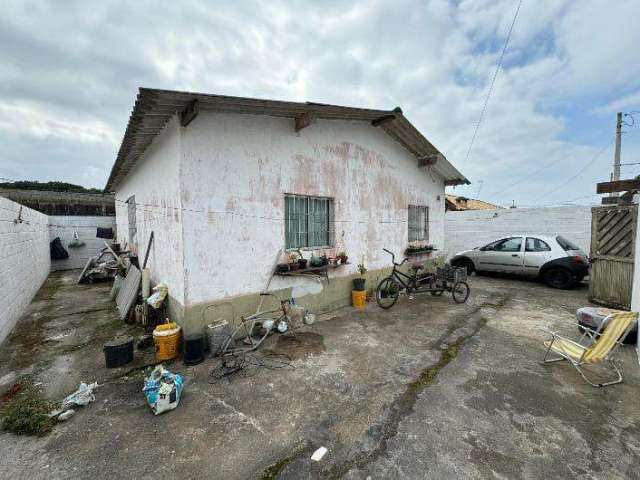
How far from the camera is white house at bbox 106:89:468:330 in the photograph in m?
4.06

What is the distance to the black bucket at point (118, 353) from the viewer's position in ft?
12.0

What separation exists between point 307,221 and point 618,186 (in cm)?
612

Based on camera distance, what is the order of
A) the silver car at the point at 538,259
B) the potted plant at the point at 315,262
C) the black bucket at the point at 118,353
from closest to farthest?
the black bucket at the point at 118,353
the potted plant at the point at 315,262
the silver car at the point at 538,259

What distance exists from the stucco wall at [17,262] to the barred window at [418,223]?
8800 millimetres

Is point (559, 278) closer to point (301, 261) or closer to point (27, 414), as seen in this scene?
point (301, 261)

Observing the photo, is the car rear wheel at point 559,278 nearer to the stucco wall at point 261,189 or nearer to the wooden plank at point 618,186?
the wooden plank at point 618,186

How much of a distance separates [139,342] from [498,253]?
991cm

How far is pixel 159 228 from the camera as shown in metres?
5.05

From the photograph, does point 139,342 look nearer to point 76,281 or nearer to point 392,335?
point 392,335

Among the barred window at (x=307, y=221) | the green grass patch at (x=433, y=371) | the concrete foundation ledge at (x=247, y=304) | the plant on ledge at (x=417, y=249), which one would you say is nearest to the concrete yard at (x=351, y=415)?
the green grass patch at (x=433, y=371)

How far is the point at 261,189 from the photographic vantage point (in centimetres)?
474

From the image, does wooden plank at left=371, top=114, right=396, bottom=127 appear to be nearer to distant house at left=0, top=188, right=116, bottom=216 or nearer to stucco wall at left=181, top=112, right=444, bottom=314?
stucco wall at left=181, top=112, right=444, bottom=314

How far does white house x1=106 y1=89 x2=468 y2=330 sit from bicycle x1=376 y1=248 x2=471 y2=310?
0.66 metres

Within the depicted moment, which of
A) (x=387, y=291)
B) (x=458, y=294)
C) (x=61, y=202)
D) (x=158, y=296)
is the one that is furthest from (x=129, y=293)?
(x=61, y=202)
